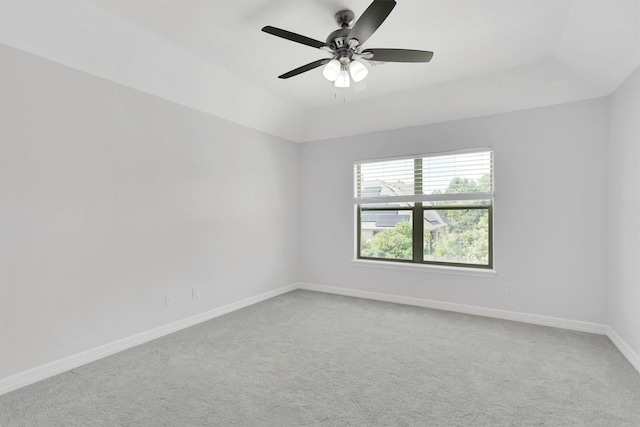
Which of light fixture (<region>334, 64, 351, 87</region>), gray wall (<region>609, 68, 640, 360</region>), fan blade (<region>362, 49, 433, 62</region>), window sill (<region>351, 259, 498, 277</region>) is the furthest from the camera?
window sill (<region>351, 259, 498, 277</region>)

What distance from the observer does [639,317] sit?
2.57 metres

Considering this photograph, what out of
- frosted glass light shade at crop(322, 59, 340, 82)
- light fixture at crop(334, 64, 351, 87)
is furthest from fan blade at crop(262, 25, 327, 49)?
light fixture at crop(334, 64, 351, 87)

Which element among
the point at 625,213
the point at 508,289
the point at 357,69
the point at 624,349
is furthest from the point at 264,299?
the point at 625,213

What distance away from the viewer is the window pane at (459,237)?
4.06 metres

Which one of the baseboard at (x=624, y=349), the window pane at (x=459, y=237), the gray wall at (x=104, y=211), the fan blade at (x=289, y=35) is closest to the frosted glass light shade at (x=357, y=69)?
the fan blade at (x=289, y=35)

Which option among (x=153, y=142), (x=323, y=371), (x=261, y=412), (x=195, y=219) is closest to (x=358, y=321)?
(x=323, y=371)

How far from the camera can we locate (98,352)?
9.14ft

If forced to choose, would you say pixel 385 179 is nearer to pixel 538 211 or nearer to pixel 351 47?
pixel 538 211

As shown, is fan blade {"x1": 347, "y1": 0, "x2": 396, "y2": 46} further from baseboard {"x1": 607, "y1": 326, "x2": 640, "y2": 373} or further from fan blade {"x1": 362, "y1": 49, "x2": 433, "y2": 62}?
baseboard {"x1": 607, "y1": 326, "x2": 640, "y2": 373}

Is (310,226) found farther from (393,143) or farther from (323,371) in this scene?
(323,371)

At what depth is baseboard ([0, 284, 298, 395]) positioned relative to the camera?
232cm

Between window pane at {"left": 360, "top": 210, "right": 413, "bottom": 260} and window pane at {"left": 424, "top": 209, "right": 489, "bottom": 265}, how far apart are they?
10.5 inches

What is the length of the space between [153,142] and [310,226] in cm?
268

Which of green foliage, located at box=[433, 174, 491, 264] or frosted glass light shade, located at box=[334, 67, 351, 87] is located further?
green foliage, located at box=[433, 174, 491, 264]
